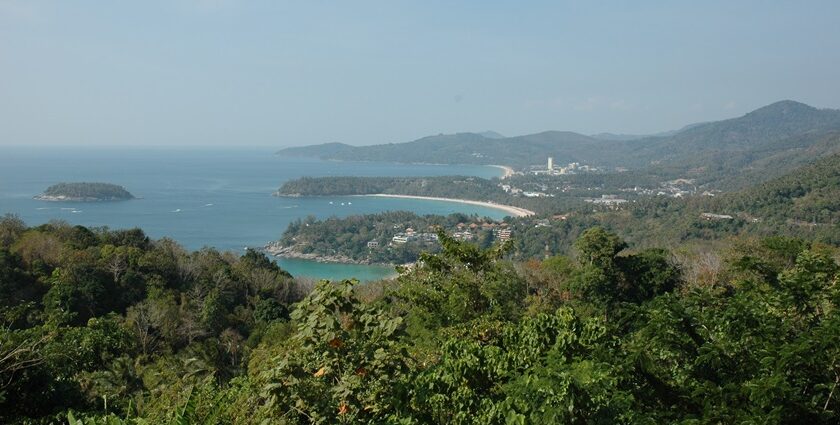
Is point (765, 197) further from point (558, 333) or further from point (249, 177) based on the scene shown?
point (249, 177)

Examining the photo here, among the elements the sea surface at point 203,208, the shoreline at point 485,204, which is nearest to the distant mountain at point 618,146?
the shoreline at point 485,204

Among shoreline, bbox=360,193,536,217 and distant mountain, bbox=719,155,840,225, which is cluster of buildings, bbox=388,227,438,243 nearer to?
shoreline, bbox=360,193,536,217

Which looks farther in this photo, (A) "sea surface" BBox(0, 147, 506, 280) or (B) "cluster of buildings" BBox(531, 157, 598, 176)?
(B) "cluster of buildings" BBox(531, 157, 598, 176)

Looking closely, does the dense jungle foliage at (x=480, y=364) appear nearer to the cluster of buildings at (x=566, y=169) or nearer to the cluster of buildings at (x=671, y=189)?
the cluster of buildings at (x=671, y=189)


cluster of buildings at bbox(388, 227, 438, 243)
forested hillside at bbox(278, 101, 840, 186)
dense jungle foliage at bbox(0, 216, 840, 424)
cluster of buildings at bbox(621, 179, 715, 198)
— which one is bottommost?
cluster of buildings at bbox(388, 227, 438, 243)

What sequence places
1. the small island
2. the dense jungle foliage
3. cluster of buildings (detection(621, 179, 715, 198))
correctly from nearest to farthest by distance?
1. the dense jungle foliage
2. the small island
3. cluster of buildings (detection(621, 179, 715, 198))

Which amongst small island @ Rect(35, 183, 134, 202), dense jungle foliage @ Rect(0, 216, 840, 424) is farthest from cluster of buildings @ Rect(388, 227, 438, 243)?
dense jungle foliage @ Rect(0, 216, 840, 424)

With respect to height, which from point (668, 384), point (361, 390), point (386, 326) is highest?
point (386, 326)

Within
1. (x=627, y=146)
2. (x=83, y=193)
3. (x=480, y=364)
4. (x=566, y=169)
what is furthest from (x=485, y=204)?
(x=627, y=146)

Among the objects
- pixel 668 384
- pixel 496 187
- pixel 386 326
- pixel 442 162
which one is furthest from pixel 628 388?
pixel 442 162
